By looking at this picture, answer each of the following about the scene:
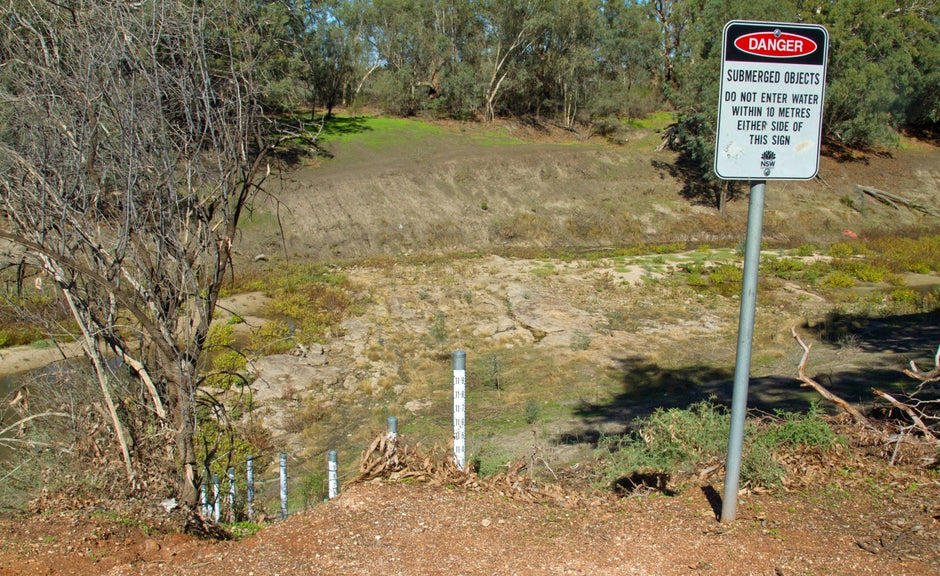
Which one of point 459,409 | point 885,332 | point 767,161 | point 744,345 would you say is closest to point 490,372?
point 885,332

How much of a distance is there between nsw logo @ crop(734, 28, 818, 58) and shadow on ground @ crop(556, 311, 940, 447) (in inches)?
222

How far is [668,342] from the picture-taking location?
1670cm

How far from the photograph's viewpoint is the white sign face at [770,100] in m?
3.91

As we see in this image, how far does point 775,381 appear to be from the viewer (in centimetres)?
1193

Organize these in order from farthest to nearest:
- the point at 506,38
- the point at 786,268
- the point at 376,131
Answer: the point at 506,38 → the point at 376,131 → the point at 786,268

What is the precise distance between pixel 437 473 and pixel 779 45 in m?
3.43

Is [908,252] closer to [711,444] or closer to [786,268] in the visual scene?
[786,268]

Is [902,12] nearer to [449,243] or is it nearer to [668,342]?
[449,243]

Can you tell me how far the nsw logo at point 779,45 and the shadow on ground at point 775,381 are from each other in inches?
222

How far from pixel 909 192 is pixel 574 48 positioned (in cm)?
2338

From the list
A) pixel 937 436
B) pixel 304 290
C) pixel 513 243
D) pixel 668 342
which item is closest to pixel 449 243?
pixel 513 243

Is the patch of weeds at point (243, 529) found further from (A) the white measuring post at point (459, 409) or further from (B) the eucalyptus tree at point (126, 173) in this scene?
(A) the white measuring post at point (459, 409)

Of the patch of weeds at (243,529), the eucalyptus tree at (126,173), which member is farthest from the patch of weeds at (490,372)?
the eucalyptus tree at (126,173)

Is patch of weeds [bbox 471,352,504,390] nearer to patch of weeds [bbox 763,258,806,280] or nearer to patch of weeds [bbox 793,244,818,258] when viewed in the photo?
patch of weeds [bbox 763,258,806,280]
